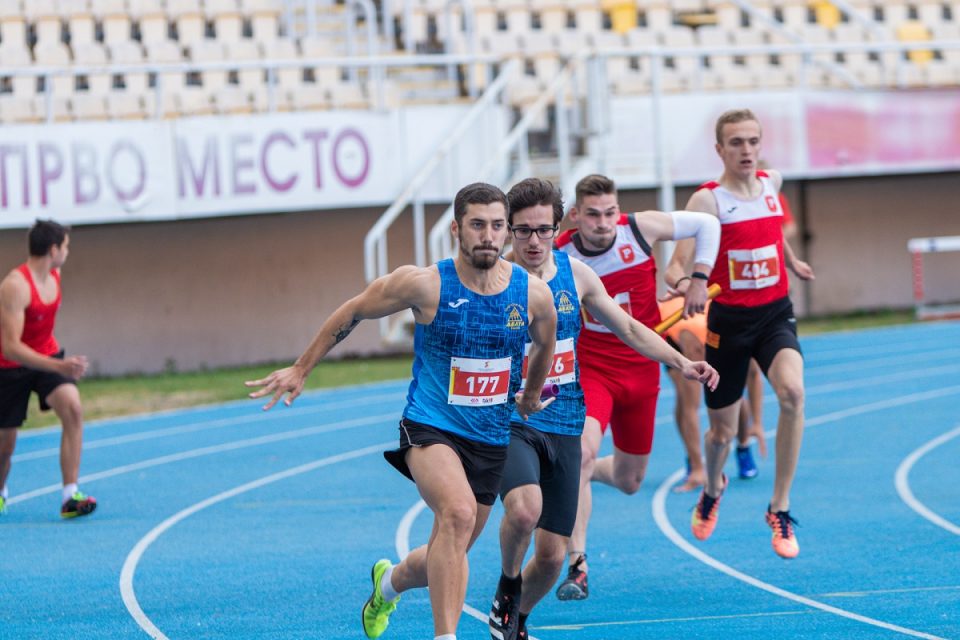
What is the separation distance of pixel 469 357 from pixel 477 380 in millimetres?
93

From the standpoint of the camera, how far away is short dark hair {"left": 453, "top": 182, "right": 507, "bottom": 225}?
5309mm

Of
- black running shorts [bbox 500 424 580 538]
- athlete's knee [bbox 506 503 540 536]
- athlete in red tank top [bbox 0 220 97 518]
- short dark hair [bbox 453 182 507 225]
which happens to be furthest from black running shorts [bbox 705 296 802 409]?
athlete in red tank top [bbox 0 220 97 518]

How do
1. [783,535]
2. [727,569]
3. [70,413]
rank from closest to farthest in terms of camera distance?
[783,535] → [727,569] → [70,413]

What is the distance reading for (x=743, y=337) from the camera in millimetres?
7543

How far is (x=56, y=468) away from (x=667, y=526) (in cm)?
560

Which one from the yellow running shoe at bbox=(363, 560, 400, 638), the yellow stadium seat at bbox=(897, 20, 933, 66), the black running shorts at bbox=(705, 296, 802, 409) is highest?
the yellow stadium seat at bbox=(897, 20, 933, 66)

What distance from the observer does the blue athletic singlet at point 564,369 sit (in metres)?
6.07

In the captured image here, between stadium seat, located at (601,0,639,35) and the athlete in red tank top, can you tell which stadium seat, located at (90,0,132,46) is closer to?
stadium seat, located at (601,0,639,35)

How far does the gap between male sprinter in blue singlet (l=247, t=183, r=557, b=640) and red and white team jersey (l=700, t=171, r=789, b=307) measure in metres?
2.13

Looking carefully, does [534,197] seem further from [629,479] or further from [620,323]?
[629,479]

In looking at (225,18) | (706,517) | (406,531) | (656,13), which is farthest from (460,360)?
(656,13)

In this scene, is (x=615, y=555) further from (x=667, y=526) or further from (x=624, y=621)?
(x=624, y=621)

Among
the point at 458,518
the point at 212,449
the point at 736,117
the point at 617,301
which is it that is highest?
the point at 736,117

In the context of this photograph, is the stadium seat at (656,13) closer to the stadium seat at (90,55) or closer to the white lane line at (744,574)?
the stadium seat at (90,55)
